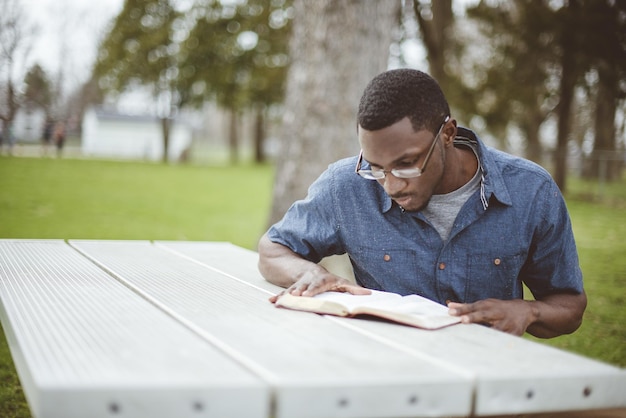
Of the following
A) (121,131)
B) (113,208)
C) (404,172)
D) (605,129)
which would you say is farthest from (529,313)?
(121,131)

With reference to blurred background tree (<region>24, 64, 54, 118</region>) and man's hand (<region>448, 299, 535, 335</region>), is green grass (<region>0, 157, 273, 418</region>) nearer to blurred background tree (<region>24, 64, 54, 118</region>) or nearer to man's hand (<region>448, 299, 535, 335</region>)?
blurred background tree (<region>24, 64, 54, 118</region>)

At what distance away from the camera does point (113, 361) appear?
143cm

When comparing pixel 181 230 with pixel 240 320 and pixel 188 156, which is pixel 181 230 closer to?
pixel 240 320

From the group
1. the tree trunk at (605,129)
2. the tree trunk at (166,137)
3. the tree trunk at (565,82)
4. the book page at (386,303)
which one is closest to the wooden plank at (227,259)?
the book page at (386,303)

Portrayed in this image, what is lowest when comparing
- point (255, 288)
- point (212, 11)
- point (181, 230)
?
point (181, 230)

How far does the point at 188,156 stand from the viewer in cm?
3825

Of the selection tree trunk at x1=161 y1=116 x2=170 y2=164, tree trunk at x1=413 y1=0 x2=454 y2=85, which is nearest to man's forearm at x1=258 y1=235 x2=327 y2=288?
tree trunk at x1=413 y1=0 x2=454 y2=85

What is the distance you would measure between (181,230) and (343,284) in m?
8.46

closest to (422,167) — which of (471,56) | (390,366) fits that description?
(390,366)

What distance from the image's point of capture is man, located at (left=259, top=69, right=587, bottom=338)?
2.38 m

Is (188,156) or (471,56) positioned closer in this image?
(471,56)

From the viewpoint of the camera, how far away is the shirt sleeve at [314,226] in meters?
2.82

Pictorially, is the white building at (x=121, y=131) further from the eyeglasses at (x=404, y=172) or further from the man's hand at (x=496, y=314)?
the man's hand at (x=496, y=314)

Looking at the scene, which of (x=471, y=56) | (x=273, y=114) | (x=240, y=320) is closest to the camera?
(x=240, y=320)
